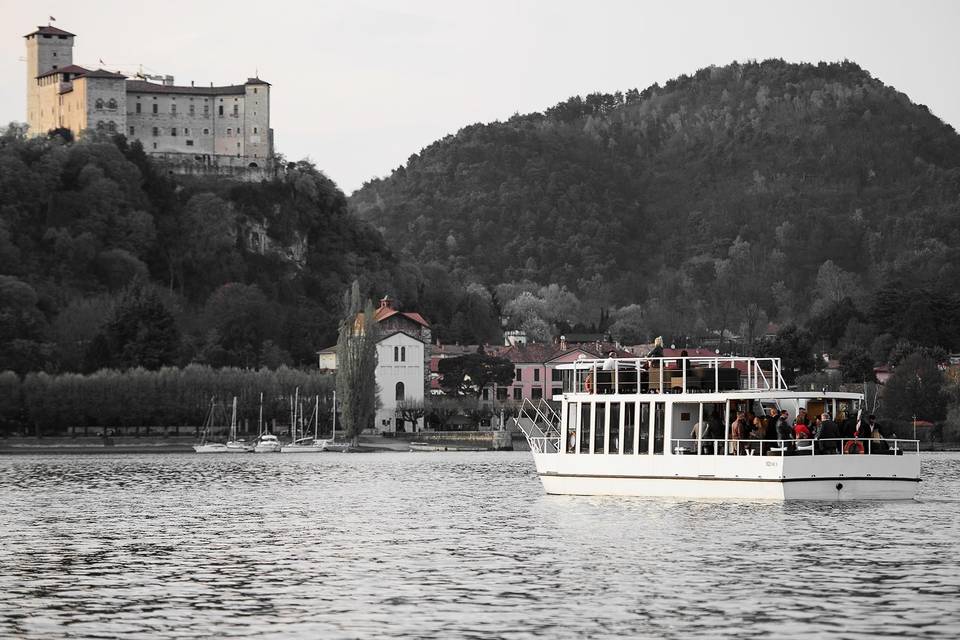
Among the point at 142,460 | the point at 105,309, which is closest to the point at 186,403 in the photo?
the point at 142,460

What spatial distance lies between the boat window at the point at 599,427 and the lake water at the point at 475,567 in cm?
181

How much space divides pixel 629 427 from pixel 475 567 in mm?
16964

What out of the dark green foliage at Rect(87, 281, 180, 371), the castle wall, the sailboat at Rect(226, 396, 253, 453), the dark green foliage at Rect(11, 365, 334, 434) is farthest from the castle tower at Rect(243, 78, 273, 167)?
the sailboat at Rect(226, 396, 253, 453)

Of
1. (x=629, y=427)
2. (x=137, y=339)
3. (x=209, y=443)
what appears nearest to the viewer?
(x=629, y=427)

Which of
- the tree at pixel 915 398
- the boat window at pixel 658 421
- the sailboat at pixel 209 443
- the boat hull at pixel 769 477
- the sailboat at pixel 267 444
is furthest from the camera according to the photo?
the tree at pixel 915 398

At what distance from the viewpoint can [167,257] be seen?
175m

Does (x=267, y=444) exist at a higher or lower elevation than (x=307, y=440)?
lower

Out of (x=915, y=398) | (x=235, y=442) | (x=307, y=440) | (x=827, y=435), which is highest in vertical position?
(x=915, y=398)

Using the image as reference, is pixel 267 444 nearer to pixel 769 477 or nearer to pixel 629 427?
pixel 629 427

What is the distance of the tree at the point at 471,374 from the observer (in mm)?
147375

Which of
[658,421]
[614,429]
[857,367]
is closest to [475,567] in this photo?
[658,421]

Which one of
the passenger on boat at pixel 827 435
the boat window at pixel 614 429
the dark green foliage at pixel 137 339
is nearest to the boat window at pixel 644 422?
the boat window at pixel 614 429

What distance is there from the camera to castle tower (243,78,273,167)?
184125 mm

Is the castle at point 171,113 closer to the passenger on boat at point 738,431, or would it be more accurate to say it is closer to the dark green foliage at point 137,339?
the dark green foliage at point 137,339
